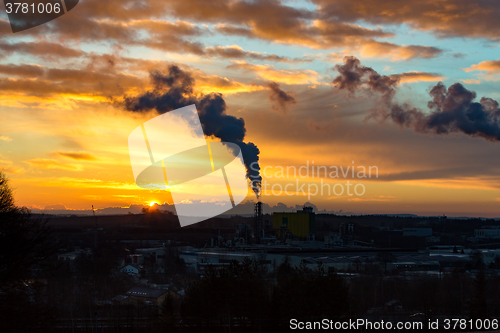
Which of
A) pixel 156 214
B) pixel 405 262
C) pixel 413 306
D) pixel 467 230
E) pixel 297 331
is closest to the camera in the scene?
pixel 297 331

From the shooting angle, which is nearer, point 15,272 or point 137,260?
point 15,272

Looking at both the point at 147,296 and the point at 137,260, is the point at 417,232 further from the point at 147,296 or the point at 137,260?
the point at 147,296

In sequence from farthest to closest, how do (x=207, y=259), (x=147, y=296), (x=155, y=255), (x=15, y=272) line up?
(x=155, y=255) → (x=207, y=259) → (x=147, y=296) → (x=15, y=272)

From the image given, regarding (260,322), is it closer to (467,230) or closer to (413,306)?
(413,306)

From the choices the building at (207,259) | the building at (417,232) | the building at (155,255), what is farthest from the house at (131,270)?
the building at (417,232)

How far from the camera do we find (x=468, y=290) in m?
A: 24.8

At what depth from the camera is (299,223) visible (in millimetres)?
58281

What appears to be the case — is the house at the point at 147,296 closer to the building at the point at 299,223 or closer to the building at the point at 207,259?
the building at the point at 207,259

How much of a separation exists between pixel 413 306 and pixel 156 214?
8301 centimetres

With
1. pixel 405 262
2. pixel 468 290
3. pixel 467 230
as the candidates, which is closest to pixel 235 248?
pixel 405 262

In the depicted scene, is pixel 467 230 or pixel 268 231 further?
pixel 467 230

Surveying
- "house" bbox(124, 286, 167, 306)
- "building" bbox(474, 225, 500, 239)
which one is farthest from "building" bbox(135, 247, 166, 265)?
"building" bbox(474, 225, 500, 239)

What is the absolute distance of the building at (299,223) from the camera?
57.3 m

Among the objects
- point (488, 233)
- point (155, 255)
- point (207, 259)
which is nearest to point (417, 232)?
point (488, 233)
